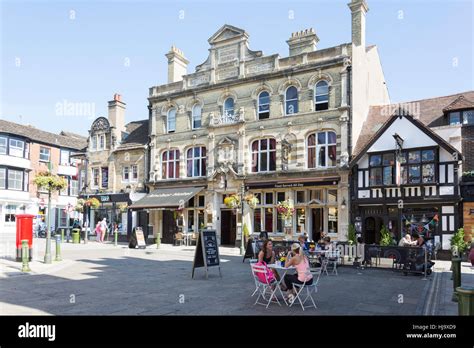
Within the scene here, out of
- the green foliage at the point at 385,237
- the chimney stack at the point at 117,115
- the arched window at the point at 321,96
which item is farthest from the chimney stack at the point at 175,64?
the green foliage at the point at 385,237

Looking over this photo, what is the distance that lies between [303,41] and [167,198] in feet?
44.2

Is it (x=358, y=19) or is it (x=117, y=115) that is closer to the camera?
(x=358, y=19)

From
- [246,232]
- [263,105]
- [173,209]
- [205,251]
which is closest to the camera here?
[205,251]

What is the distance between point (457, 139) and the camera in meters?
19.8

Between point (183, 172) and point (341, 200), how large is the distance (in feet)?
37.6

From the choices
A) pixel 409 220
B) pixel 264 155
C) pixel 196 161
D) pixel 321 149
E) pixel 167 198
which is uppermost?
pixel 321 149

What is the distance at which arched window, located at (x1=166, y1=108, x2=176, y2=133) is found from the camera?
96.7ft

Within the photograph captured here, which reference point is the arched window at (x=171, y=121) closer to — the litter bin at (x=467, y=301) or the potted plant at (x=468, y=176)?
the potted plant at (x=468, y=176)

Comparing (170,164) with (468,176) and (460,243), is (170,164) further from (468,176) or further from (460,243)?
(460,243)

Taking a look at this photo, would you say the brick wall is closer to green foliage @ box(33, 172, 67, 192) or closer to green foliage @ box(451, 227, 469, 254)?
green foliage @ box(451, 227, 469, 254)

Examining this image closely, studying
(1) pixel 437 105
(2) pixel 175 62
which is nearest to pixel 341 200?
(1) pixel 437 105

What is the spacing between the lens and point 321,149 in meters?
23.2

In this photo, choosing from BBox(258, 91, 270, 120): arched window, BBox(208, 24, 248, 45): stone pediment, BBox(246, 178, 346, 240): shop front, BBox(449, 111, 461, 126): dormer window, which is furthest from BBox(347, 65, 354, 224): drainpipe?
BBox(208, 24, 248, 45): stone pediment

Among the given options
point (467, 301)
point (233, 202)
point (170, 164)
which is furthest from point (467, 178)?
point (170, 164)
